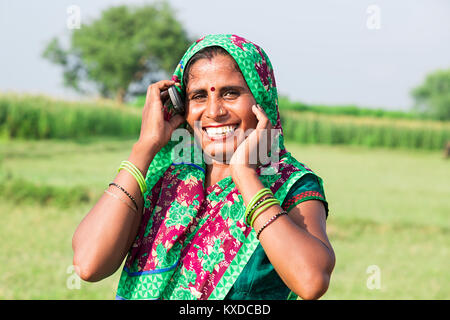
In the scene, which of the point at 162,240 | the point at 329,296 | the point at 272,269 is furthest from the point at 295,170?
the point at 329,296

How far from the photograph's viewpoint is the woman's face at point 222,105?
1.91m

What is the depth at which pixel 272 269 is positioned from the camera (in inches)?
72.1

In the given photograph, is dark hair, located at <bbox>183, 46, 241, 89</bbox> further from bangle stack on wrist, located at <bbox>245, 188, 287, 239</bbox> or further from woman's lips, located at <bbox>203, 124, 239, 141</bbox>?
bangle stack on wrist, located at <bbox>245, 188, 287, 239</bbox>

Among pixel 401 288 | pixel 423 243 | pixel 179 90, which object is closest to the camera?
pixel 179 90

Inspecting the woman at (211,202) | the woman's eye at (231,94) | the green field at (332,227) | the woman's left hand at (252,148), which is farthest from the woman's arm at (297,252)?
the green field at (332,227)

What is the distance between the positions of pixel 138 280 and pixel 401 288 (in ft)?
13.7

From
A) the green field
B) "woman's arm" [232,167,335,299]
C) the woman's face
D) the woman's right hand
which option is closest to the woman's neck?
the woman's face

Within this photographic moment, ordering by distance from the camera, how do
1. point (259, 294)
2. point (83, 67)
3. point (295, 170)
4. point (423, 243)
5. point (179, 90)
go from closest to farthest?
1. point (259, 294)
2. point (295, 170)
3. point (179, 90)
4. point (423, 243)
5. point (83, 67)

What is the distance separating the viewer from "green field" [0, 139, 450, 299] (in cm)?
516

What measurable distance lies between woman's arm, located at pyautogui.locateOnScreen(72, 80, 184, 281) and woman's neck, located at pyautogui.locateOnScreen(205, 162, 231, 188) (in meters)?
0.24

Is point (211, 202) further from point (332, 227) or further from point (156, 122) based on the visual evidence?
point (332, 227)

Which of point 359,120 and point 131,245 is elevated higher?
point 131,245
